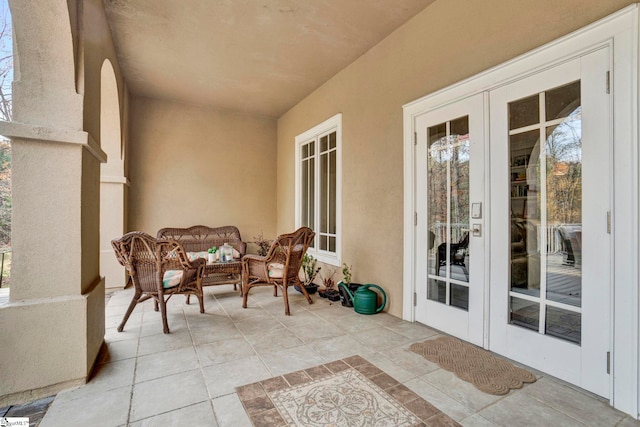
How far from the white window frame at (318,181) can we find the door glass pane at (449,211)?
1512mm

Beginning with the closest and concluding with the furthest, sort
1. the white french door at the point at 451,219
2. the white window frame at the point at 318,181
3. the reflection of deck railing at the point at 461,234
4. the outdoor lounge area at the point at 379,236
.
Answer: the outdoor lounge area at the point at 379,236
the reflection of deck railing at the point at 461,234
the white french door at the point at 451,219
the white window frame at the point at 318,181

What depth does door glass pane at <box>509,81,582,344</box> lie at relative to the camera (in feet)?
6.42

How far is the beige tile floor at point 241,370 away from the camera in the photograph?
5.44 ft

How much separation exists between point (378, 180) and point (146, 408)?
290 centimetres

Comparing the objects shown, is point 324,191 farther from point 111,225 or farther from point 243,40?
point 111,225

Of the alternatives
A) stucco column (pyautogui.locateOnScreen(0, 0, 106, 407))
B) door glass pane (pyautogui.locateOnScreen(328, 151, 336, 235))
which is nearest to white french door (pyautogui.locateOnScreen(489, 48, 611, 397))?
door glass pane (pyautogui.locateOnScreen(328, 151, 336, 235))

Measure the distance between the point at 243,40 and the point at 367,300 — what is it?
3.29 metres

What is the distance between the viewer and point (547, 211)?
6.88ft

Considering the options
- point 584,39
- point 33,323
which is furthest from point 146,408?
point 584,39

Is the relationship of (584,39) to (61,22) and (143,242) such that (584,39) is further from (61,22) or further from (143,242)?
(143,242)

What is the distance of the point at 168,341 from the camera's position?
2641mm

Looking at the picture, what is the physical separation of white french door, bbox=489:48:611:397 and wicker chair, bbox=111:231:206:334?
2823 millimetres

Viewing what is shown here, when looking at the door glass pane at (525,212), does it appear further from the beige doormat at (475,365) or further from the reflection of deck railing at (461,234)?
the beige doormat at (475,365)

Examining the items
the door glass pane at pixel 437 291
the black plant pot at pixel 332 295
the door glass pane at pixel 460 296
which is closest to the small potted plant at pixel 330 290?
the black plant pot at pixel 332 295
